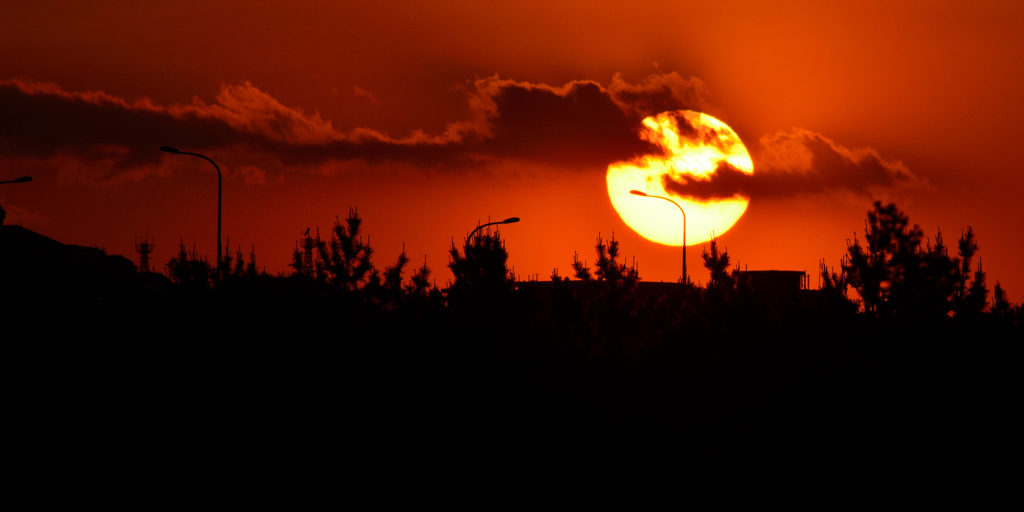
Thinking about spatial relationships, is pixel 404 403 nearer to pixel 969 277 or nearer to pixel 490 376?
pixel 490 376

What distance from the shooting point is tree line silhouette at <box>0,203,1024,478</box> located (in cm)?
1866

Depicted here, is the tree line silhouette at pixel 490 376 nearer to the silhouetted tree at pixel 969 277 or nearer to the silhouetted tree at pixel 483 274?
the silhouetted tree at pixel 483 274

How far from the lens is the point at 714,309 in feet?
110

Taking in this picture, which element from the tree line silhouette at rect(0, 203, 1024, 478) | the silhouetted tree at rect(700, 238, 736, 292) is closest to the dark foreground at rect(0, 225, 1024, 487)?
the tree line silhouette at rect(0, 203, 1024, 478)

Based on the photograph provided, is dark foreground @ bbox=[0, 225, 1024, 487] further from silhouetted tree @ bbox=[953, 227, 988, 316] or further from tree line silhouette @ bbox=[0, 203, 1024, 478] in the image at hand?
silhouetted tree @ bbox=[953, 227, 988, 316]

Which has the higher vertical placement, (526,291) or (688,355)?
(526,291)

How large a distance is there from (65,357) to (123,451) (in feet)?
12.7

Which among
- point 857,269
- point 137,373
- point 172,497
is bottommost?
point 172,497

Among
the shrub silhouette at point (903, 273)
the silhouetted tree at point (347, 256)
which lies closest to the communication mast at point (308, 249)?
the silhouetted tree at point (347, 256)

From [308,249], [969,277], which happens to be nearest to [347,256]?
[308,249]

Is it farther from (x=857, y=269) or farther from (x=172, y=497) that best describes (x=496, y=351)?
(x=857, y=269)

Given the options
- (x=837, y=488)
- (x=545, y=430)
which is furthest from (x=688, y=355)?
(x=837, y=488)

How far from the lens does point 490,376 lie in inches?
933

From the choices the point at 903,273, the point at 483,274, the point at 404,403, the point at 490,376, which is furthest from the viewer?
the point at 903,273
